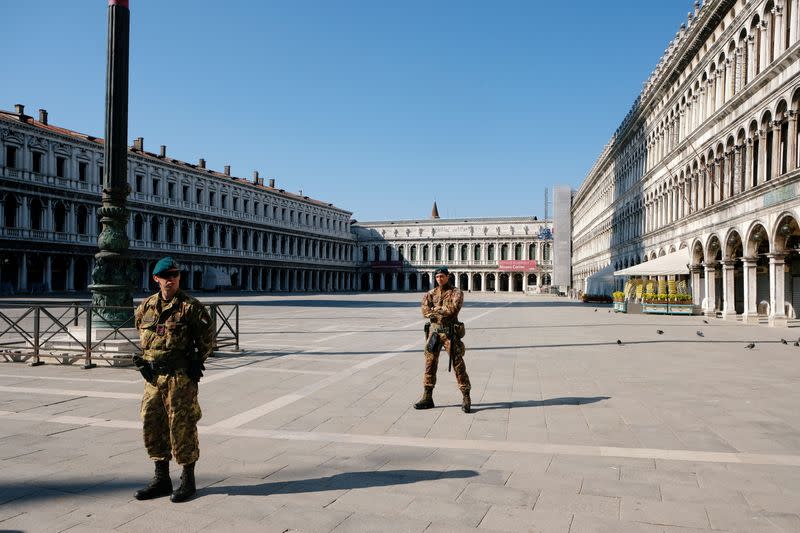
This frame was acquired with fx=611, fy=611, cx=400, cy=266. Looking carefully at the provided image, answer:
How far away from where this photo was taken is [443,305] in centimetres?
748

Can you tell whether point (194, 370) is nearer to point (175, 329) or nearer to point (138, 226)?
point (175, 329)

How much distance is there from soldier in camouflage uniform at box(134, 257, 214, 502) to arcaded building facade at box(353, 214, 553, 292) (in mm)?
109235

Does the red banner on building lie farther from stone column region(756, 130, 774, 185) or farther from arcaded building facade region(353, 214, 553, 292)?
stone column region(756, 130, 774, 185)

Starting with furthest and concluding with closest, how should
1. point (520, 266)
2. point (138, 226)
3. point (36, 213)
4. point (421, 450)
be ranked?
point (520, 266) → point (138, 226) → point (36, 213) → point (421, 450)

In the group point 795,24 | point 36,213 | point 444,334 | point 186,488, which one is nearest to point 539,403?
point 444,334

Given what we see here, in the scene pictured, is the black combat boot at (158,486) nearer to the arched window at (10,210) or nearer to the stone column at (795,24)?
the stone column at (795,24)

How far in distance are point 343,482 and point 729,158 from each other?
2554 cm

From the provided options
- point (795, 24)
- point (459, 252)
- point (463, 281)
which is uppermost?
point (795, 24)

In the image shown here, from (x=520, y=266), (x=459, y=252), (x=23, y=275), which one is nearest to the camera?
(x=23, y=275)

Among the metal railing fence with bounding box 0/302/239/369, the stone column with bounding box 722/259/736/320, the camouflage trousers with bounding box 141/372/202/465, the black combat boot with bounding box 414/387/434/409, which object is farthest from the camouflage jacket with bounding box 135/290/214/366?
the stone column with bounding box 722/259/736/320

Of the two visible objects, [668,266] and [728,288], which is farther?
[668,266]

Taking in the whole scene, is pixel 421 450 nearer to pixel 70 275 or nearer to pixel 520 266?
pixel 70 275

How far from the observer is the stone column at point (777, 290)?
2072 centimetres

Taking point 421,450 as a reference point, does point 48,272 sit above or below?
above
